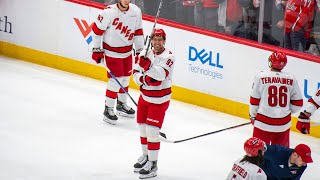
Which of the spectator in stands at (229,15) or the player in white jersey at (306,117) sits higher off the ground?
the spectator in stands at (229,15)

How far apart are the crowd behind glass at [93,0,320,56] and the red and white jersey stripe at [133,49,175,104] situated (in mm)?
1961

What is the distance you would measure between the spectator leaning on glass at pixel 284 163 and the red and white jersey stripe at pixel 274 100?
764 mm

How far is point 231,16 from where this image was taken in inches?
385

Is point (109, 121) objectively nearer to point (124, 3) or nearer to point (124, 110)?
point (124, 110)

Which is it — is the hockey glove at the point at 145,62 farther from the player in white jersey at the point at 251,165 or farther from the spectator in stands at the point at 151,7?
the spectator in stands at the point at 151,7

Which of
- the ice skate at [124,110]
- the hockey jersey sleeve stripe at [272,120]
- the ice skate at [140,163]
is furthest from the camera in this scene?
the ice skate at [124,110]

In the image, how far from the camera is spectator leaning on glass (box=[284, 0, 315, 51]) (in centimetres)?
922

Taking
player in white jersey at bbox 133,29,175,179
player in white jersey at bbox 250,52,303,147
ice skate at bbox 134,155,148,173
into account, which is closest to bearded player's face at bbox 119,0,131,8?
player in white jersey at bbox 133,29,175,179

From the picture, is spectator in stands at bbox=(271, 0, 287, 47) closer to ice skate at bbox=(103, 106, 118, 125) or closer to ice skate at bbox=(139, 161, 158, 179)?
ice skate at bbox=(103, 106, 118, 125)

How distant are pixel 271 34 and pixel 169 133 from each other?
144 cm

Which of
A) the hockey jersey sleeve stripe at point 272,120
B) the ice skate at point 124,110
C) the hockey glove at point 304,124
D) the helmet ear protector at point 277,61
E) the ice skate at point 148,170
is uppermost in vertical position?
the helmet ear protector at point 277,61

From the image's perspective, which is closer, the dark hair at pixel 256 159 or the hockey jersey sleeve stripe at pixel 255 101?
the dark hair at pixel 256 159

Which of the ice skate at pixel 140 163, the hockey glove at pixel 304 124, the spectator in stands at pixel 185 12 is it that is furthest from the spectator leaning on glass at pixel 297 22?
the ice skate at pixel 140 163

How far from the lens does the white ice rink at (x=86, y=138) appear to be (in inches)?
318
